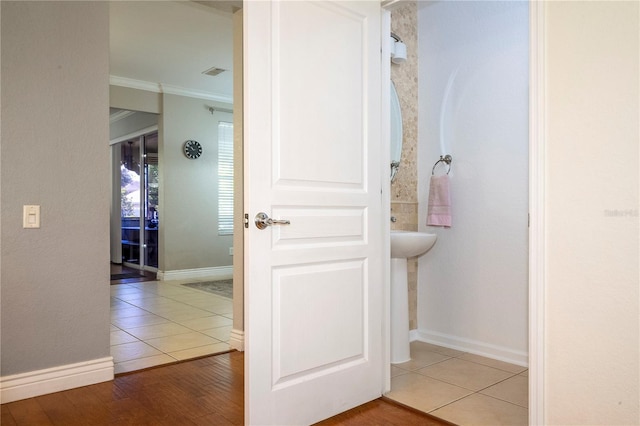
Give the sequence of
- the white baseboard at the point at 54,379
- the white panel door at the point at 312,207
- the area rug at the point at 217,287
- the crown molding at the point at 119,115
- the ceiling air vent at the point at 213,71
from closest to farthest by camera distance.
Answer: the white panel door at the point at 312,207
the white baseboard at the point at 54,379
the area rug at the point at 217,287
the ceiling air vent at the point at 213,71
the crown molding at the point at 119,115

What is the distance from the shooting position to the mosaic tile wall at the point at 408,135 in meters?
3.54

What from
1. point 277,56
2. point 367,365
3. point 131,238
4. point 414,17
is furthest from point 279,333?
point 131,238

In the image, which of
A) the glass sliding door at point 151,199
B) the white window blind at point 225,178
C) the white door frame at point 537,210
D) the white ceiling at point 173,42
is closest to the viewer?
the white door frame at point 537,210

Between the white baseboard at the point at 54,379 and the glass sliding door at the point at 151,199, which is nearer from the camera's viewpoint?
the white baseboard at the point at 54,379

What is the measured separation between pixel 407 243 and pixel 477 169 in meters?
0.82

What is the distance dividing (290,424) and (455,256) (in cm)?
187

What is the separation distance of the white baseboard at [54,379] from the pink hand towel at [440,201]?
7.52 feet

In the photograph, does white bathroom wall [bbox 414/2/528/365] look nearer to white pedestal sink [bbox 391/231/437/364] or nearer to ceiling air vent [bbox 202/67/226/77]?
white pedestal sink [bbox 391/231/437/364]

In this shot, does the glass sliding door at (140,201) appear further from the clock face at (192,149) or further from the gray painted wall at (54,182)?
the gray painted wall at (54,182)

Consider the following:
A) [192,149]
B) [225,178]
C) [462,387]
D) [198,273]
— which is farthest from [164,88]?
[462,387]

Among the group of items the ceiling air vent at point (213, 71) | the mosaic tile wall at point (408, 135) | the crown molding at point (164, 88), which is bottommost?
the mosaic tile wall at point (408, 135)

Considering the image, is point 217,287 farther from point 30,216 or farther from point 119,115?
point 30,216

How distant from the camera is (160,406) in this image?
8.06 ft

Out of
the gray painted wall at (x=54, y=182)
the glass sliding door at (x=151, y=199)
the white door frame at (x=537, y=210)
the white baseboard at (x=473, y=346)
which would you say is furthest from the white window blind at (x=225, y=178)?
the white door frame at (x=537, y=210)
